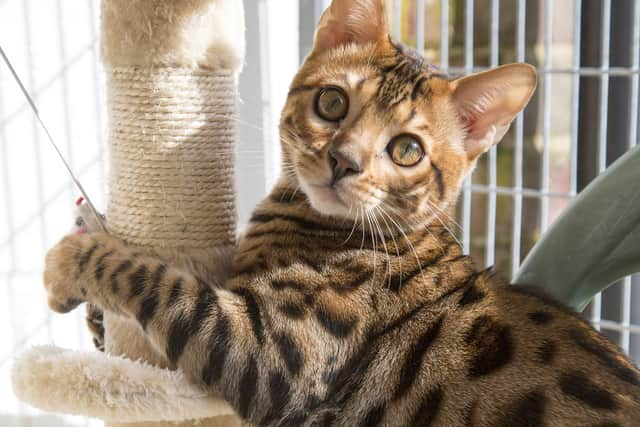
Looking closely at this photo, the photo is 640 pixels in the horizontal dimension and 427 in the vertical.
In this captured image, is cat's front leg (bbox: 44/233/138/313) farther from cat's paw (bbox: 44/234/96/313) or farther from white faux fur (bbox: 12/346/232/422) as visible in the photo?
white faux fur (bbox: 12/346/232/422)

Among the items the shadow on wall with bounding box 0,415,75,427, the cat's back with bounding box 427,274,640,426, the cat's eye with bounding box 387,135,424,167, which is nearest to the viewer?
the cat's back with bounding box 427,274,640,426

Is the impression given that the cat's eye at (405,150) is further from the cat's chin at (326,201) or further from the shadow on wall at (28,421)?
the shadow on wall at (28,421)

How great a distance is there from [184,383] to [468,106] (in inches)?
28.4

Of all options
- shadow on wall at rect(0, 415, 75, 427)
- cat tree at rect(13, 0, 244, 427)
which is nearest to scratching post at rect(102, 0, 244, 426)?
cat tree at rect(13, 0, 244, 427)

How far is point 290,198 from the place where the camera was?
1.37 metres

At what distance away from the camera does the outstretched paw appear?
3.94ft

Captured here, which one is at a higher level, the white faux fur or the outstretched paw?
the outstretched paw

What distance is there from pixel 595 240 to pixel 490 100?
31 cm

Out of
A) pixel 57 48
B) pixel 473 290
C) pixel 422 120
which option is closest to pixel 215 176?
pixel 422 120

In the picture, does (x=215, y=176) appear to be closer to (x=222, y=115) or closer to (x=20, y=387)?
(x=222, y=115)

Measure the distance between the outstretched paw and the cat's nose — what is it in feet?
1.42

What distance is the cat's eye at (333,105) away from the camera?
4.23 feet

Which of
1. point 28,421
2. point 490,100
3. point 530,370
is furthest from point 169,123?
point 28,421

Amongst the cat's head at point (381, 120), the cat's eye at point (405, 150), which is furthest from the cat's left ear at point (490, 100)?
the cat's eye at point (405, 150)
